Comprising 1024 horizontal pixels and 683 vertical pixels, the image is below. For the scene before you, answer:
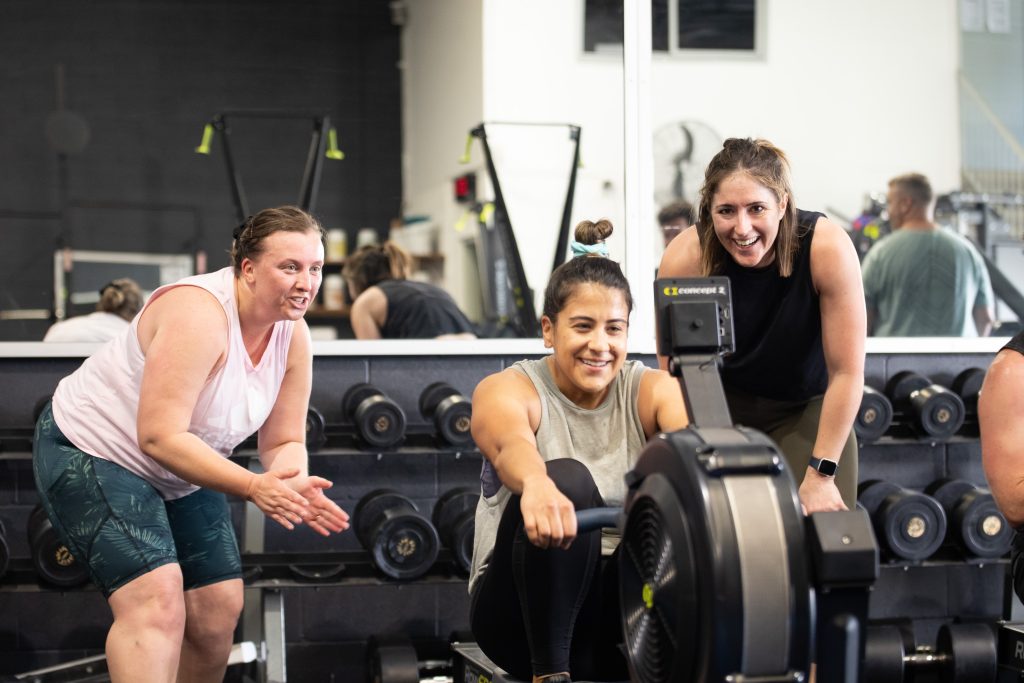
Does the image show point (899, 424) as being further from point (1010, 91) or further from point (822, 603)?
point (1010, 91)

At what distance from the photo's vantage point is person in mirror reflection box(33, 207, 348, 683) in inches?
80.2

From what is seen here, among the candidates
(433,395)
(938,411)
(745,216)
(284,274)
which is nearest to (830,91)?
(938,411)

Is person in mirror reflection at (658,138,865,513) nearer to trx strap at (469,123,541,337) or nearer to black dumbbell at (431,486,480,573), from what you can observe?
black dumbbell at (431,486,480,573)

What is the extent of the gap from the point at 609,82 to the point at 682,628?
427 centimetres

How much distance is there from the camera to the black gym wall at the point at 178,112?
6836 mm

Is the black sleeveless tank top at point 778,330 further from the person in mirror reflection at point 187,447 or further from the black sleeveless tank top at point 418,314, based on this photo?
the black sleeveless tank top at point 418,314

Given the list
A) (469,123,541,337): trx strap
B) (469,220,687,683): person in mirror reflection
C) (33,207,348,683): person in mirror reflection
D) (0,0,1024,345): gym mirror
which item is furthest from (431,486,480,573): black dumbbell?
(0,0,1024,345): gym mirror

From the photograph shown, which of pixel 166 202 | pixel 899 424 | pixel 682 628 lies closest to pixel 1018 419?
pixel 682 628

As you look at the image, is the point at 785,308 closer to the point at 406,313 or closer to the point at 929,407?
the point at 929,407

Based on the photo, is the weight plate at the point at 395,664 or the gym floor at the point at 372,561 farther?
the gym floor at the point at 372,561

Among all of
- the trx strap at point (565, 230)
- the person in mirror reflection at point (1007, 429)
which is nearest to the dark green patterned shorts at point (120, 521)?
the person in mirror reflection at point (1007, 429)

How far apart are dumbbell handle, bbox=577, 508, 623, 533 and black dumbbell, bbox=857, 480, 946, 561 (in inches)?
80.5

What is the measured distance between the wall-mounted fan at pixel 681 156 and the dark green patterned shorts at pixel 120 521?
393cm

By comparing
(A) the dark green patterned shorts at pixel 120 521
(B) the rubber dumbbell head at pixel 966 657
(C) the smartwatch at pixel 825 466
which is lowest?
(B) the rubber dumbbell head at pixel 966 657
